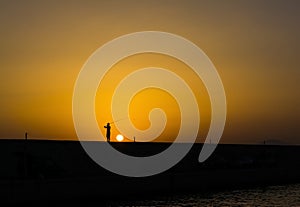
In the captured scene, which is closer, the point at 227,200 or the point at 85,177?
the point at 85,177

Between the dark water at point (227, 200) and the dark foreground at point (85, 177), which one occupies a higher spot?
the dark foreground at point (85, 177)

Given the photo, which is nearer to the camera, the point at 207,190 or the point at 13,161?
the point at 13,161

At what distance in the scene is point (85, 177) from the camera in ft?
190

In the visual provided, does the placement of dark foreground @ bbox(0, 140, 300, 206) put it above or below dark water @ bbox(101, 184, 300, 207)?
above

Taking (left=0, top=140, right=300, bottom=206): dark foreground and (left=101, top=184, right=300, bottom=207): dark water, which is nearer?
(left=0, top=140, right=300, bottom=206): dark foreground

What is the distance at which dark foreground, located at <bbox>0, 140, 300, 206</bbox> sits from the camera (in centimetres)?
5228

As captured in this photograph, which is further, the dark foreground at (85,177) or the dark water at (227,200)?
the dark water at (227,200)

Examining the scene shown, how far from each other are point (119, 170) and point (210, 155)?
956 inches

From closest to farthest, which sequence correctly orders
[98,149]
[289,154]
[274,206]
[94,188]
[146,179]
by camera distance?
[274,206]
[94,188]
[146,179]
[98,149]
[289,154]

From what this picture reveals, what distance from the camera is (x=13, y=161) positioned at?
58719 millimetres

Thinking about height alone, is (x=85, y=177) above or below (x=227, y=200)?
above

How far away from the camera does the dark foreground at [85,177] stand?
52281mm

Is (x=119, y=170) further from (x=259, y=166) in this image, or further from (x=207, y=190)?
(x=259, y=166)

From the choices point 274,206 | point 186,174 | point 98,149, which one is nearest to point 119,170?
point 98,149
